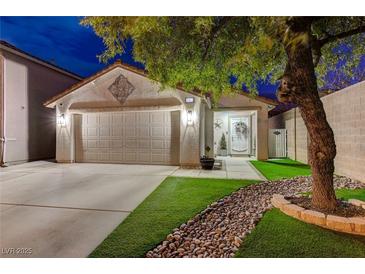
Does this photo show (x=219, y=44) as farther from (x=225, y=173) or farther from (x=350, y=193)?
(x=225, y=173)

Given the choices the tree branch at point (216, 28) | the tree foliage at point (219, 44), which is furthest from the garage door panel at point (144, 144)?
the tree branch at point (216, 28)

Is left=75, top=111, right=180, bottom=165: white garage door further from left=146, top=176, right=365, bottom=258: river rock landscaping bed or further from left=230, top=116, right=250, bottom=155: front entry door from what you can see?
left=230, top=116, right=250, bottom=155: front entry door

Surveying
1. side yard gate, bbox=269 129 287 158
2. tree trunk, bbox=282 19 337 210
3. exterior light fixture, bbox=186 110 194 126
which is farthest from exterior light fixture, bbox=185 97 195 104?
side yard gate, bbox=269 129 287 158

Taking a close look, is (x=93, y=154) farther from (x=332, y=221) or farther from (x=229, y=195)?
(x=332, y=221)

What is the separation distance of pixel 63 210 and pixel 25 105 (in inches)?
365

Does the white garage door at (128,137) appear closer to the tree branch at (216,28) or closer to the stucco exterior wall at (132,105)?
the stucco exterior wall at (132,105)

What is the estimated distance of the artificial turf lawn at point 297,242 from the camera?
8.54 feet

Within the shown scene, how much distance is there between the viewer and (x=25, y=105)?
1083 centimetres

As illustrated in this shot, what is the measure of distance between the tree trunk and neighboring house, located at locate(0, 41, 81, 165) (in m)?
11.4

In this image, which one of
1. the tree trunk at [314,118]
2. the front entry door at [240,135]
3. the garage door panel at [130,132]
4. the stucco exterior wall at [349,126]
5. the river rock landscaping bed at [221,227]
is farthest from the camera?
the front entry door at [240,135]

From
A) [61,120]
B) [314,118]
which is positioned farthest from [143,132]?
[314,118]
